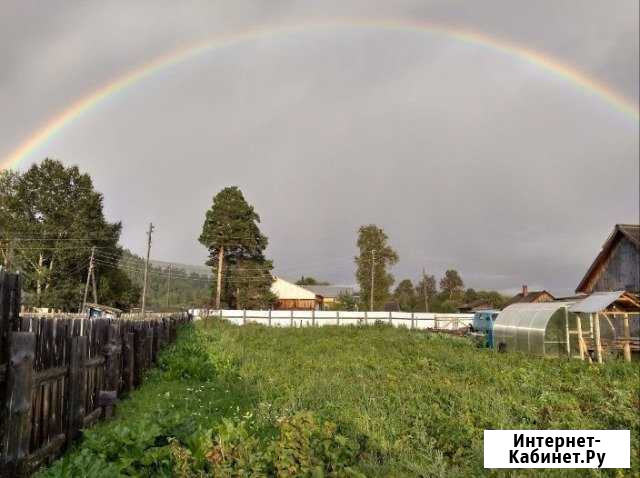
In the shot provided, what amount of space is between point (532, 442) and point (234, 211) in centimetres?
5580

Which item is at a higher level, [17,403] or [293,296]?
[293,296]

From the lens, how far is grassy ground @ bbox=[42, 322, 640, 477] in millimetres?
3875

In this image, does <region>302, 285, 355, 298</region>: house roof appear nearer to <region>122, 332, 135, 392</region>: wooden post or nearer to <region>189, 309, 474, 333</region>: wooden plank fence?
<region>189, 309, 474, 333</region>: wooden plank fence

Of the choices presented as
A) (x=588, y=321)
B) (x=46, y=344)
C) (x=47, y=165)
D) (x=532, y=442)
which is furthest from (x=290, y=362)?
(x=47, y=165)

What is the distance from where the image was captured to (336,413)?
6844 mm

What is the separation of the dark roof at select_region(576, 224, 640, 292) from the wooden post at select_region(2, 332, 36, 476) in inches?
1046

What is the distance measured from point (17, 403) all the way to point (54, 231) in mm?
53947

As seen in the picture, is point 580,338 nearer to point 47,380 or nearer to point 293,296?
point 47,380

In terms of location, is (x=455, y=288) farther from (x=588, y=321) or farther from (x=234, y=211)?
(x=588, y=321)

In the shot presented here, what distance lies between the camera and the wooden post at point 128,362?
9298 millimetres

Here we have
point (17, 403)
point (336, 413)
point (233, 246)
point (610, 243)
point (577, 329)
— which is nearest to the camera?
point (17, 403)

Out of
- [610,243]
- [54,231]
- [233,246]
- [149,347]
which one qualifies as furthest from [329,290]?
[149,347]

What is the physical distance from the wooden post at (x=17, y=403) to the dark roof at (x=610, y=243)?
1046 inches

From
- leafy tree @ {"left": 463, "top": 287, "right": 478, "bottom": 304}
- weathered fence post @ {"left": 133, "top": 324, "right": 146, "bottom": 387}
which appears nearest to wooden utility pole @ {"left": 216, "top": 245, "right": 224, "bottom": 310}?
weathered fence post @ {"left": 133, "top": 324, "right": 146, "bottom": 387}
